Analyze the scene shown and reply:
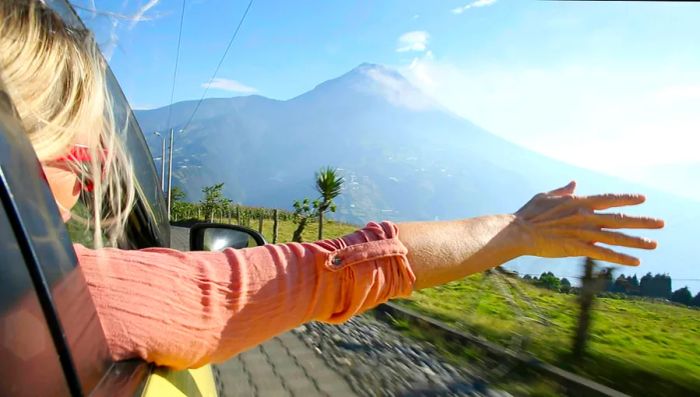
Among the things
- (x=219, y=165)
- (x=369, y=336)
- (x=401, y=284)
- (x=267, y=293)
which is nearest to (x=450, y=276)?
(x=401, y=284)

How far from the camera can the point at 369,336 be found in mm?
5285

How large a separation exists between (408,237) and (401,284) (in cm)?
11

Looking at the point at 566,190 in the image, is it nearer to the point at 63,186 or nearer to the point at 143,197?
the point at 63,186

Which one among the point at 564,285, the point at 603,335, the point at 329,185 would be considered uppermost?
the point at 329,185

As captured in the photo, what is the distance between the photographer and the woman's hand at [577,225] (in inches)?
43.3

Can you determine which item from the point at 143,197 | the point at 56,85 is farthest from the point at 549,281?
the point at 56,85

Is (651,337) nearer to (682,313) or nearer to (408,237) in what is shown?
(682,313)

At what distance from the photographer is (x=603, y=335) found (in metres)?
4.70

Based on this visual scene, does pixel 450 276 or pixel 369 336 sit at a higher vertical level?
pixel 450 276

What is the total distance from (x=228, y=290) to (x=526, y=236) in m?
0.71

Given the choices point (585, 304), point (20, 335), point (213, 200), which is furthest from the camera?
point (213, 200)

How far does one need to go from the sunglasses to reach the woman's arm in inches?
26.7

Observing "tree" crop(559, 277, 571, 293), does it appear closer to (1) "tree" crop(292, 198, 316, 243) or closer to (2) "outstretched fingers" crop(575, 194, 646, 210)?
(2) "outstretched fingers" crop(575, 194, 646, 210)

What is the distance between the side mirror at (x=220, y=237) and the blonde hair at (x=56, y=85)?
841 mm
